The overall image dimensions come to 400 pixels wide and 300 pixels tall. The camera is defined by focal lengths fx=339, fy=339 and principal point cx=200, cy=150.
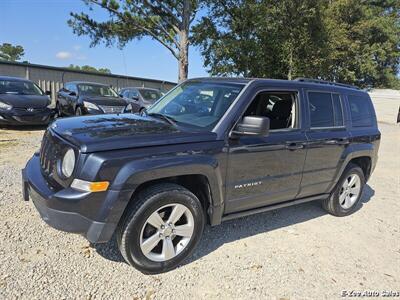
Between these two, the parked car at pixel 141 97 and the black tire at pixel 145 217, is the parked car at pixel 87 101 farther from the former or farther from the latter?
the black tire at pixel 145 217

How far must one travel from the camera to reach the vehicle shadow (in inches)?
137

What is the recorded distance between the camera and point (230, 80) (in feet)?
13.2

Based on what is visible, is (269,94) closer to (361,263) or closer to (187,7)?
(361,263)

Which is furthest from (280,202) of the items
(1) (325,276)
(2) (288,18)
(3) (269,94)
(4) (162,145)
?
(2) (288,18)

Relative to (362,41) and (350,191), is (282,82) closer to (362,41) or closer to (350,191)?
(350,191)

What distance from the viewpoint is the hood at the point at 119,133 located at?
9.24 ft

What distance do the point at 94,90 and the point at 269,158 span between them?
952 centimetres

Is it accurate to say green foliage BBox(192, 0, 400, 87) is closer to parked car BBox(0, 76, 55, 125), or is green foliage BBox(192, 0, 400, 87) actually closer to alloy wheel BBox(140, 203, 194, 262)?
parked car BBox(0, 76, 55, 125)

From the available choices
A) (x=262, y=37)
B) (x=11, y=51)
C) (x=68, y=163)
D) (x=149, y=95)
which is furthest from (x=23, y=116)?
(x=11, y=51)

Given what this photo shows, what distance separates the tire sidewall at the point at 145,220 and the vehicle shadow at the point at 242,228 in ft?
0.79

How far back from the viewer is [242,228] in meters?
4.25

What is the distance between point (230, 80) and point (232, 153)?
107 centimetres

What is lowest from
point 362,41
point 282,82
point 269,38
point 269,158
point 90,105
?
point 90,105

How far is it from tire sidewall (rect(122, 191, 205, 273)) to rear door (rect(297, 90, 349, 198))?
1618 millimetres
